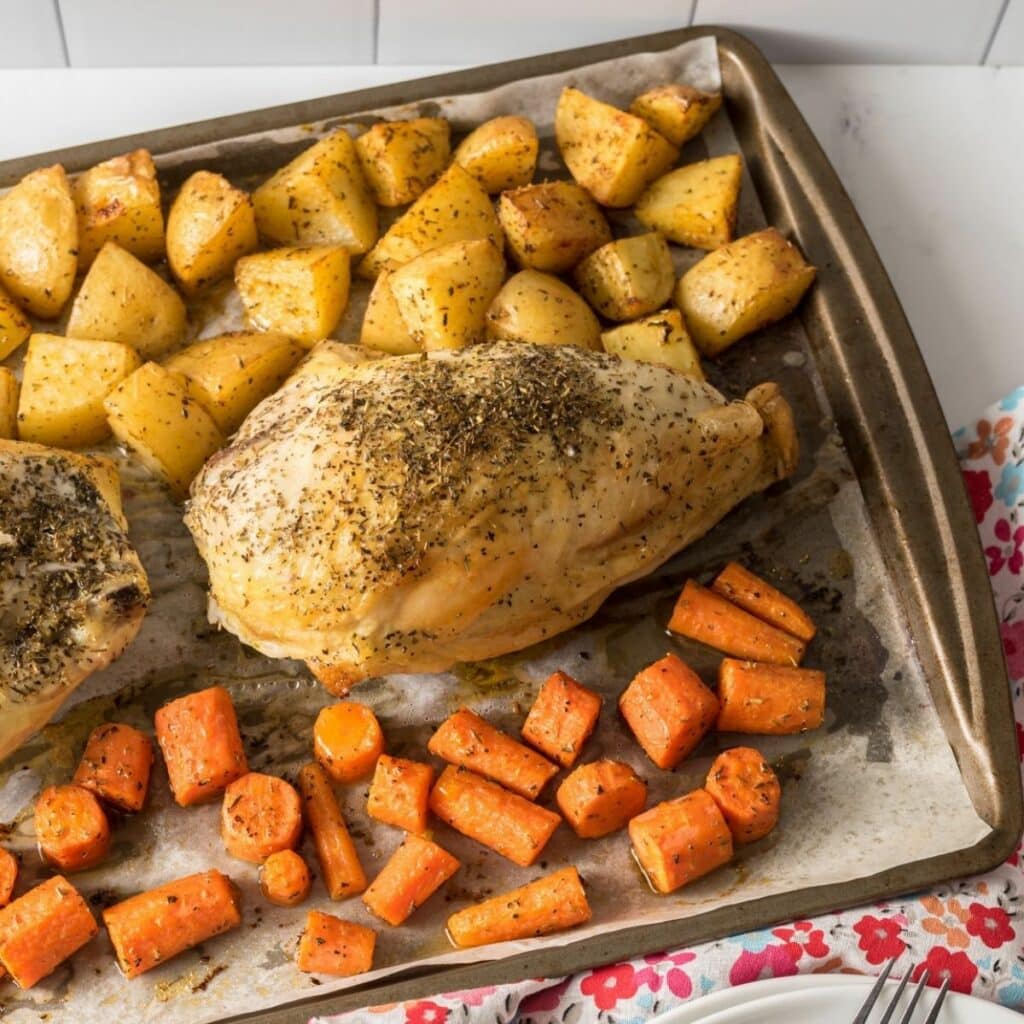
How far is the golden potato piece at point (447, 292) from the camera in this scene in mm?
2807

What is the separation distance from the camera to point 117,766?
2.49m

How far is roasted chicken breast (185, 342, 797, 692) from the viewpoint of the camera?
233 cm

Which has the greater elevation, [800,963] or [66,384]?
[66,384]

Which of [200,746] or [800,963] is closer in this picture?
[800,963]

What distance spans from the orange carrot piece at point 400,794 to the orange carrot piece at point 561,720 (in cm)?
21

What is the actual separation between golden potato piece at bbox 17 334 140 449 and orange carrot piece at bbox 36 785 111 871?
714mm

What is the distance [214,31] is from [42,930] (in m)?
2.08

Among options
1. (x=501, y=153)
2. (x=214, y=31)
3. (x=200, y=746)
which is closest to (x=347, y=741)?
(x=200, y=746)

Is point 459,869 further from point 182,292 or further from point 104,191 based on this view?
point 104,191

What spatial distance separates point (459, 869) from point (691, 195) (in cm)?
151

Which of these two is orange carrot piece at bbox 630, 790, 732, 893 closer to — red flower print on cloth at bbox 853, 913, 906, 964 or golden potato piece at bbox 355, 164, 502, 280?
red flower print on cloth at bbox 853, 913, 906, 964

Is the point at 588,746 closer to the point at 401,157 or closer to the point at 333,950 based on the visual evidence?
the point at 333,950

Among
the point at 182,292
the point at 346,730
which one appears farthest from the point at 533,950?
the point at 182,292

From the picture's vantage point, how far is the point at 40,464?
249 cm
